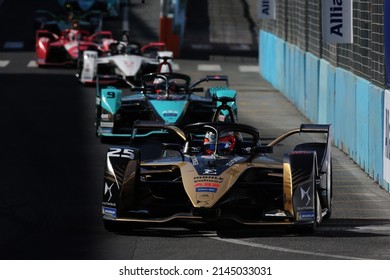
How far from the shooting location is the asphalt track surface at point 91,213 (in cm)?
1286

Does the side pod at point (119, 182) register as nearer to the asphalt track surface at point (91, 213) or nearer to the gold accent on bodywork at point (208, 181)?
the asphalt track surface at point (91, 213)

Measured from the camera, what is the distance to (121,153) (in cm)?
1438

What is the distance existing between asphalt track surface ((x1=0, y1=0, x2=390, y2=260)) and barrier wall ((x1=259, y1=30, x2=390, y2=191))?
30 centimetres

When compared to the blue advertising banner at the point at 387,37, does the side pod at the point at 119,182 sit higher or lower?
lower

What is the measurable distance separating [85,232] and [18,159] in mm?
6780

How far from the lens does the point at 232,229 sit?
1427 cm

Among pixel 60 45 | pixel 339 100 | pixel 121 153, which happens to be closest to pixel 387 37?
pixel 121 153

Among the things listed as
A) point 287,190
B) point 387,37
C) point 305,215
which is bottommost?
point 305,215

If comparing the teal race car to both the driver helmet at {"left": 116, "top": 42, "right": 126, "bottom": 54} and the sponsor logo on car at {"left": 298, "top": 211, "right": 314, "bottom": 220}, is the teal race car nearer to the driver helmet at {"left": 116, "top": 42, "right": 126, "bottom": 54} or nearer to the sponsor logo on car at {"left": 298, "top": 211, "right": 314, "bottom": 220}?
the sponsor logo on car at {"left": 298, "top": 211, "right": 314, "bottom": 220}

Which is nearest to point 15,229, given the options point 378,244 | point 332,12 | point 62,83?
point 378,244

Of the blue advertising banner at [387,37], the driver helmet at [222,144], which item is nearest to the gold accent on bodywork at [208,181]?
the driver helmet at [222,144]

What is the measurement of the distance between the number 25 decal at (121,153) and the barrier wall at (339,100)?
174 inches

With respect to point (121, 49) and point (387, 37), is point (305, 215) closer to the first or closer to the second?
point (387, 37)

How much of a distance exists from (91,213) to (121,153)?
1.21 m
